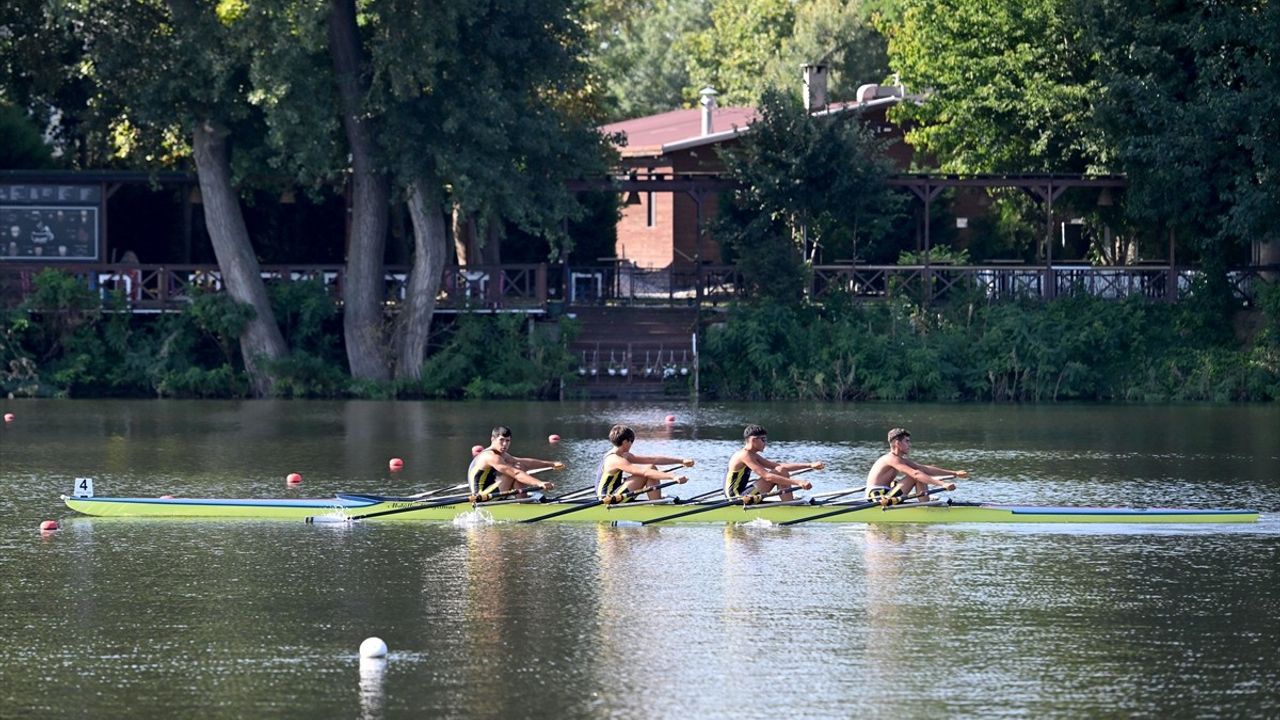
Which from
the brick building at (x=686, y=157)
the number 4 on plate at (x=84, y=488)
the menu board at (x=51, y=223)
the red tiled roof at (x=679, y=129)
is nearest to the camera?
the number 4 on plate at (x=84, y=488)

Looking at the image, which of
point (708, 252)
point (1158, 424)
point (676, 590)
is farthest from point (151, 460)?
point (708, 252)

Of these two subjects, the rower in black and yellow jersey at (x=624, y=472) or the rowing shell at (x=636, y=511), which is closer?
the rowing shell at (x=636, y=511)

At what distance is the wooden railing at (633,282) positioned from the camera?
128ft

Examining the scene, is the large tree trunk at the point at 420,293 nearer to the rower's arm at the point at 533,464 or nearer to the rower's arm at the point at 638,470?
the rower's arm at the point at 533,464

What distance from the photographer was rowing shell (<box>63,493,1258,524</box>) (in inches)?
770

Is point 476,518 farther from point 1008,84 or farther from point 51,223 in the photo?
point 1008,84

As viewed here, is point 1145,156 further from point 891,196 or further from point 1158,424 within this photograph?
point 1158,424

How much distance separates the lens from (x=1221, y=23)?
37.8m

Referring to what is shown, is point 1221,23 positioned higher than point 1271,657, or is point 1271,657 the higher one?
point 1221,23

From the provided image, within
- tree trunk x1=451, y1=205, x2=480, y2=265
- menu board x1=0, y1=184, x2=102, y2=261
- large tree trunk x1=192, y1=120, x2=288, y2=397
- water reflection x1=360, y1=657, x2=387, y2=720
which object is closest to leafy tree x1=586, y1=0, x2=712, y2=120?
tree trunk x1=451, y1=205, x2=480, y2=265

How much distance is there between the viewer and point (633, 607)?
15.3 metres

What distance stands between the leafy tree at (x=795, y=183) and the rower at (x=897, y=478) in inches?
758

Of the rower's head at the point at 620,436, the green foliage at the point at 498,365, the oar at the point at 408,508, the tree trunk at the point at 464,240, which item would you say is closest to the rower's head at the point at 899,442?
the rower's head at the point at 620,436

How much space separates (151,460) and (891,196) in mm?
19030
